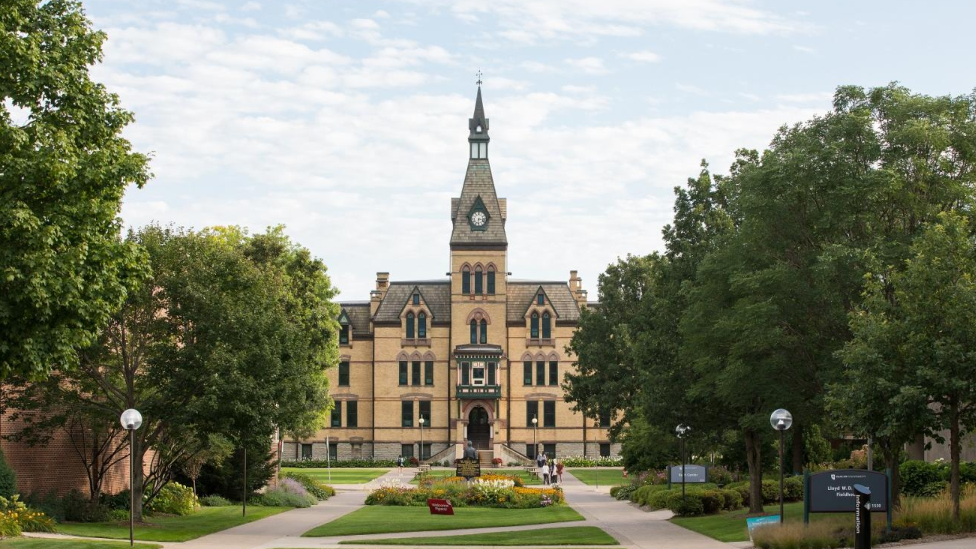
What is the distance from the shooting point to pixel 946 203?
29.7 meters

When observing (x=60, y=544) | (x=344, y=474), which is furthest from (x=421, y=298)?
(x=60, y=544)

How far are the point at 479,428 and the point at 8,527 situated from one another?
6574 centimetres

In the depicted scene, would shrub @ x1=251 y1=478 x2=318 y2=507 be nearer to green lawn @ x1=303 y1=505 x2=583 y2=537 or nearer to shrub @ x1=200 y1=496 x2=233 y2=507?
shrub @ x1=200 y1=496 x2=233 y2=507

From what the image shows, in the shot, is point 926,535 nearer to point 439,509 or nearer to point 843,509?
point 843,509

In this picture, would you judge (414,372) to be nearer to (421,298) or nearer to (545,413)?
(421,298)

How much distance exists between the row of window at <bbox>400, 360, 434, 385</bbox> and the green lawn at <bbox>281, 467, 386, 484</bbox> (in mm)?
8529

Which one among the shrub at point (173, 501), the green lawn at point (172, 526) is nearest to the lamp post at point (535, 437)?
the green lawn at point (172, 526)

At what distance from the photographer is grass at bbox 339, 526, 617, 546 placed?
28.6 metres

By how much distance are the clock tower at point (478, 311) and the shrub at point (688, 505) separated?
52.4 m

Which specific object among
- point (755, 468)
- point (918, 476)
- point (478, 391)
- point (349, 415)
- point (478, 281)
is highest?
point (478, 281)

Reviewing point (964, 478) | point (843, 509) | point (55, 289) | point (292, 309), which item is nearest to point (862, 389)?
point (843, 509)

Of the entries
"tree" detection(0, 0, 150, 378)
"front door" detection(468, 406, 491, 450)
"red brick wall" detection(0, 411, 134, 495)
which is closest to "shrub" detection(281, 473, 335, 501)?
→ "red brick wall" detection(0, 411, 134, 495)

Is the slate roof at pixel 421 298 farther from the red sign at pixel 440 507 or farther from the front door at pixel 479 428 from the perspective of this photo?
the red sign at pixel 440 507

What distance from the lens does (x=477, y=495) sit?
45406 millimetres
